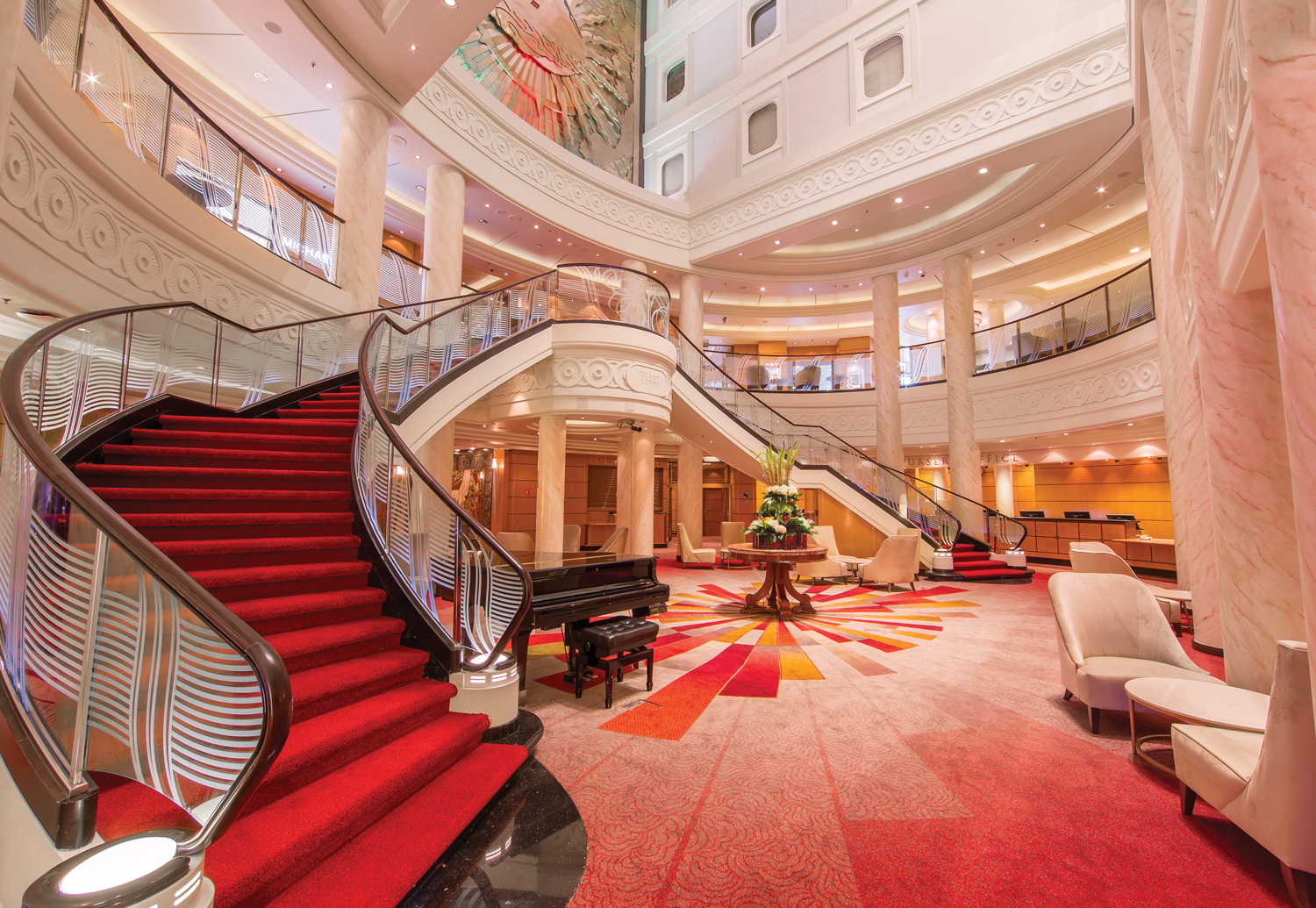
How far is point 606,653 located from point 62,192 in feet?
17.2

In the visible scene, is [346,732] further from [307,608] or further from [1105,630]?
[1105,630]

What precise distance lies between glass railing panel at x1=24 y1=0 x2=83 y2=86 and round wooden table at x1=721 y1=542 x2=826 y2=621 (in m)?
7.43

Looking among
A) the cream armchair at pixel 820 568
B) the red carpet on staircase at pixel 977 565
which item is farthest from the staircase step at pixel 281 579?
the red carpet on staircase at pixel 977 565

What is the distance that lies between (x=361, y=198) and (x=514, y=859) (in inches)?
359

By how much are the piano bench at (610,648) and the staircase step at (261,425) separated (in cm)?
246

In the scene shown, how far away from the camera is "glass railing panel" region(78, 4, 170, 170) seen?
4.72m

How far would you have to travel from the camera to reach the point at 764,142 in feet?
46.4

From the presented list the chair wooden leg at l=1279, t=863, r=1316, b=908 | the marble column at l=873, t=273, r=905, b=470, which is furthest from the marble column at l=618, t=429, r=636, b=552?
the chair wooden leg at l=1279, t=863, r=1316, b=908

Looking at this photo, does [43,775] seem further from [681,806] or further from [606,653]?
[606,653]

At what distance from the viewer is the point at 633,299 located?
945 cm

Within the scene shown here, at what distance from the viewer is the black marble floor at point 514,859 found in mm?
2047

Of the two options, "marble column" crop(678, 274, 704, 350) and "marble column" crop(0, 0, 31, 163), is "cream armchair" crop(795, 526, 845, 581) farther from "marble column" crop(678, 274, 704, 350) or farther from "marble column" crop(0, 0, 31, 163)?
"marble column" crop(0, 0, 31, 163)

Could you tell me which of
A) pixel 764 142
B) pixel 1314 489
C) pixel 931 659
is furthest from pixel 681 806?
pixel 764 142

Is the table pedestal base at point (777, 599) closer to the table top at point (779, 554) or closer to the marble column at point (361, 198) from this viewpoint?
the table top at point (779, 554)
